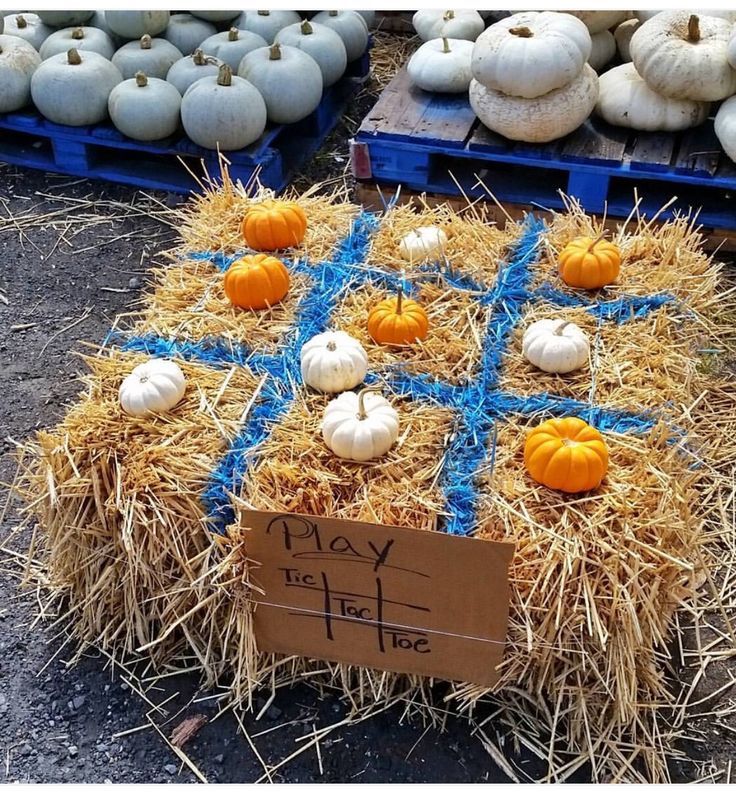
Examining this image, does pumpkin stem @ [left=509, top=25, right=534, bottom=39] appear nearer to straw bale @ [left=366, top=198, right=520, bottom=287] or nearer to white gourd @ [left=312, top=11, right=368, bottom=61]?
straw bale @ [left=366, top=198, right=520, bottom=287]

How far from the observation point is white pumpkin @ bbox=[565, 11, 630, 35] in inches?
193

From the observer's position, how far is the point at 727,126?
13.8 feet

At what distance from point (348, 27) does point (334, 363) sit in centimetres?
412

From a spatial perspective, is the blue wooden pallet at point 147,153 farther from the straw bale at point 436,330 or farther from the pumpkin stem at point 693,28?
the pumpkin stem at point 693,28

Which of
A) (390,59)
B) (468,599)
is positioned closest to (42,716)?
(468,599)

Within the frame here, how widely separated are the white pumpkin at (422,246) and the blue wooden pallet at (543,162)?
976 millimetres

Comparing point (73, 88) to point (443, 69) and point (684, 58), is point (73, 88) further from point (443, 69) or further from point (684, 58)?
point (684, 58)

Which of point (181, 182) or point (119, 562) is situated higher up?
point (119, 562)

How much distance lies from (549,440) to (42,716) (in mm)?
1763

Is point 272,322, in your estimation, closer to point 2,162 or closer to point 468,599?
point 468,599

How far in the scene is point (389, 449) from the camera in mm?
2557

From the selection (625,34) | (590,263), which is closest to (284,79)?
(625,34)

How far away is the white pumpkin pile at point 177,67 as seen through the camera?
496 centimetres

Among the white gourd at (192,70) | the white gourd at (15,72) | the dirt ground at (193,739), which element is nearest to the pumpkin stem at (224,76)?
the white gourd at (192,70)
